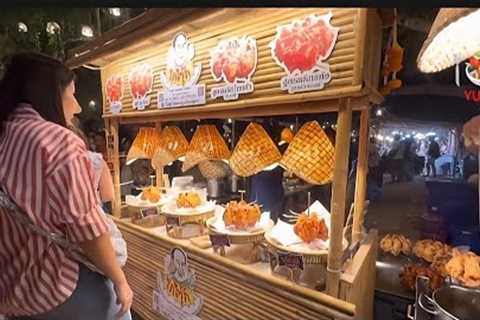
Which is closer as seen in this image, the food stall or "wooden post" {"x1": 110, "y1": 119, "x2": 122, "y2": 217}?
the food stall

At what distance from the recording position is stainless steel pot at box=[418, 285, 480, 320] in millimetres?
1464

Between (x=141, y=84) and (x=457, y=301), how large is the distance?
2.09 metres

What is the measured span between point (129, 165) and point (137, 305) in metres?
1.02

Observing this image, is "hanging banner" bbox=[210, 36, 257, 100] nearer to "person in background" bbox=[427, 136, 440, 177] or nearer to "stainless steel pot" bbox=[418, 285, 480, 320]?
"stainless steel pot" bbox=[418, 285, 480, 320]

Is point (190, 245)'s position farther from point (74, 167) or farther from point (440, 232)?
point (440, 232)

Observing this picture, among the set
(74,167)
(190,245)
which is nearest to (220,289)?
(190,245)

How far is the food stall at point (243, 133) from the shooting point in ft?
4.25

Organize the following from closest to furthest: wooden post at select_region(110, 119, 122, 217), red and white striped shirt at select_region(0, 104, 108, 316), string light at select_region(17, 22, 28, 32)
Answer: red and white striped shirt at select_region(0, 104, 108, 316) < string light at select_region(17, 22, 28, 32) < wooden post at select_region(110, 119, 122, 217)

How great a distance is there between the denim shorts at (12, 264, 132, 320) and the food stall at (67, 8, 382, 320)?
73cm

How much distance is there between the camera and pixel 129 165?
2.64 metres

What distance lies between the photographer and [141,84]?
2.21m

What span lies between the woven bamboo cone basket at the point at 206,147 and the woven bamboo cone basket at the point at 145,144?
1.25 feet

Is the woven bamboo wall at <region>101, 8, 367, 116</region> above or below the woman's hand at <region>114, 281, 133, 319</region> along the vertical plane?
above

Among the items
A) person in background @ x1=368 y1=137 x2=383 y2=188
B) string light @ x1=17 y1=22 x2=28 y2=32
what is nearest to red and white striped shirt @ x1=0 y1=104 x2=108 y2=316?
string light @ x1=17 y1=22 x2=28 y2=32
